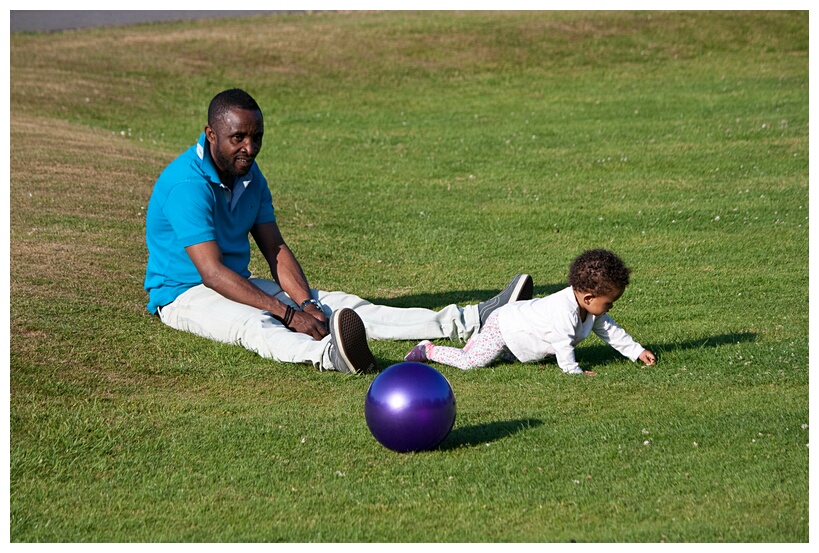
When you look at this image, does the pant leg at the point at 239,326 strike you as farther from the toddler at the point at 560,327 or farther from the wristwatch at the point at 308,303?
the toddler at the point at 560,327

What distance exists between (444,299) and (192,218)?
280 cm

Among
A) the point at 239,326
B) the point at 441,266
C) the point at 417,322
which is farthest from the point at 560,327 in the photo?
the point at 441,266

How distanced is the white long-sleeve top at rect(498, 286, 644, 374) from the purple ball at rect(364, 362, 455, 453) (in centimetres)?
163

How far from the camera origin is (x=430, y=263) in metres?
11.3

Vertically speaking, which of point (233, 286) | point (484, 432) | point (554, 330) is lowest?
point (484, 432)

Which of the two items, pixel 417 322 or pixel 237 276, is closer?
pixel 237 276

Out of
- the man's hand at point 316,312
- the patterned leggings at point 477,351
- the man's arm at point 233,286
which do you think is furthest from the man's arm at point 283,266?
the patterned leggings at point 477,351

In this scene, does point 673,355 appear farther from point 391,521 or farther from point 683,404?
point 391,521

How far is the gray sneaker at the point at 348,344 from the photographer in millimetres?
7247

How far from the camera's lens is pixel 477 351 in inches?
303

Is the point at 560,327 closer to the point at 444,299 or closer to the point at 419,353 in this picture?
the point at 419,353

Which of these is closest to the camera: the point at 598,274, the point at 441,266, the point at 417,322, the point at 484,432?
the point at 484,432

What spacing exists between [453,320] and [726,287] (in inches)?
124

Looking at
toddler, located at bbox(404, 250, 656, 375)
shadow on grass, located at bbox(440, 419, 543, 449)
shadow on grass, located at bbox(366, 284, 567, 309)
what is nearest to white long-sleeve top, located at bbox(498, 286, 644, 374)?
toddler, located at bbox(404, 250, 656, 375)
